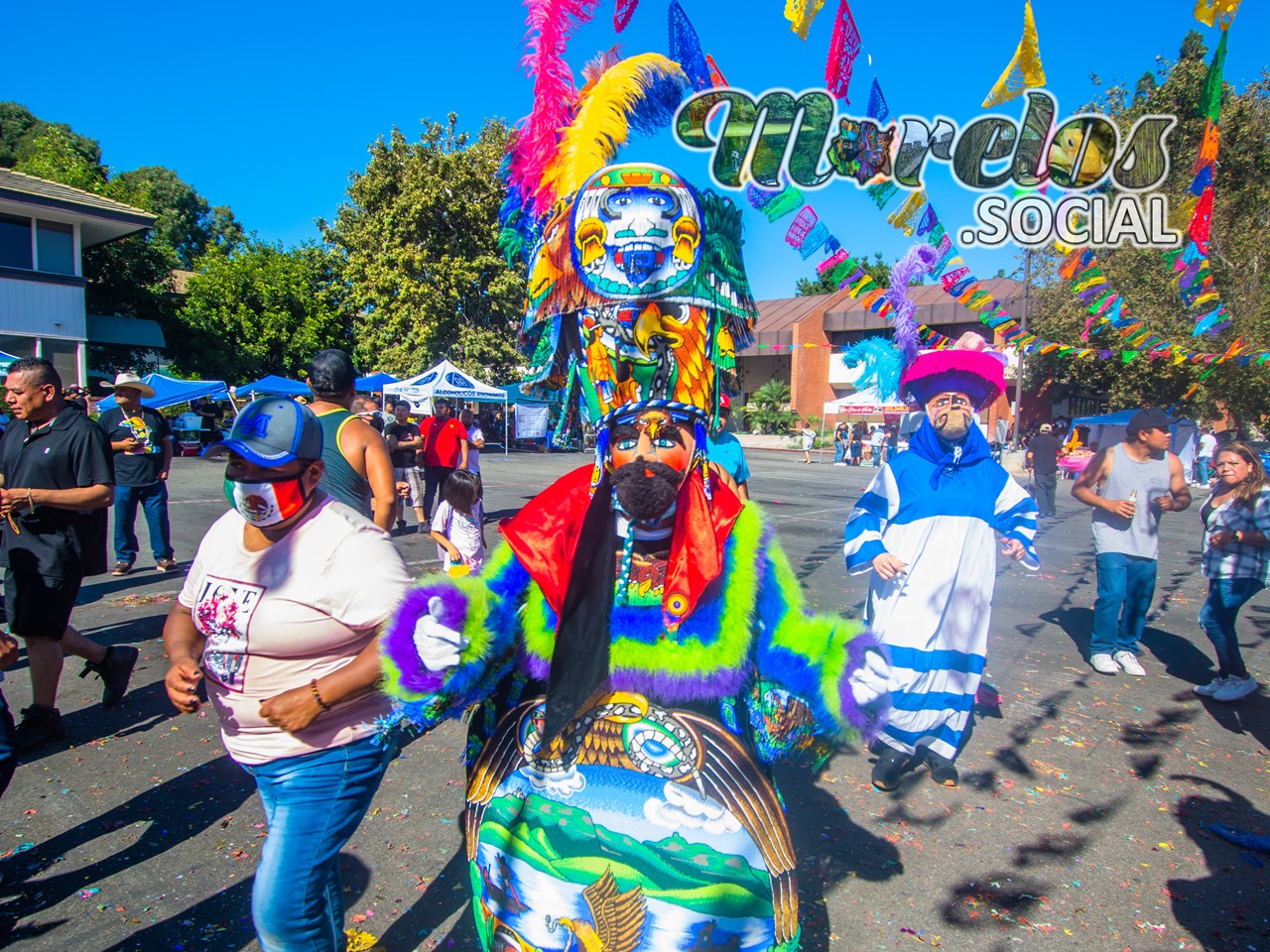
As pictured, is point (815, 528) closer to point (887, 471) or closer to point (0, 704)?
point (887, 471)

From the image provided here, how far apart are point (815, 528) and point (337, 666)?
1017 centimetres

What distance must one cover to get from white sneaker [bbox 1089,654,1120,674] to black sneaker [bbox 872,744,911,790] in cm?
254

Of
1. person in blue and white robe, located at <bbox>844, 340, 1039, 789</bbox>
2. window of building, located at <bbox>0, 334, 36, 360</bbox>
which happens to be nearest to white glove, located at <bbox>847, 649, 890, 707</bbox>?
person in blue and white robe, located at <bbox>844, 340, 1039, 789</bbox>

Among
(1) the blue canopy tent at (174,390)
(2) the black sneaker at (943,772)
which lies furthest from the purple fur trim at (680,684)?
(1) the blue canopy tent at (174,390)

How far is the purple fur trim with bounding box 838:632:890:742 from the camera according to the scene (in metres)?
1.87

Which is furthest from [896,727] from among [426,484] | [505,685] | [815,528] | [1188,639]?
[815,528]

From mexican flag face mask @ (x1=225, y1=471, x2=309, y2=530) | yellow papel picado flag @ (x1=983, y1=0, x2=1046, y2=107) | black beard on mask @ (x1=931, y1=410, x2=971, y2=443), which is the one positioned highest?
yellow papel picado flag @ (x1=983, y1=0, x2=1046, y2=107)

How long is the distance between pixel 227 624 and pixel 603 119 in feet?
6.87

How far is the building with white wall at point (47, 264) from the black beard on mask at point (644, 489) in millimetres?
22884

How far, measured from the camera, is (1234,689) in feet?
15.5

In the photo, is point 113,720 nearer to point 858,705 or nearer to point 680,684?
point 680,684

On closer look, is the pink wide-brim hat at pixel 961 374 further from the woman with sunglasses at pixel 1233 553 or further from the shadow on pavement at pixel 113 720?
the shadow on pavement at pixel 113 720

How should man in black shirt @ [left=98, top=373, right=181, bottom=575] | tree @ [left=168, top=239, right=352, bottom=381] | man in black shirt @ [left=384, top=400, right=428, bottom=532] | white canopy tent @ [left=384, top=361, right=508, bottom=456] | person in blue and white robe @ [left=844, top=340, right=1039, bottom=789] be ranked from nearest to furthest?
person in blue and white robe @ [left=844, top=340, right=1039, bottom=789] < man in black shirt @ [left=98, top=373, right=181, bottom=575] < man in black shirt @ [left=384, top=400, right=428, bottom=532] < white canopy tent @ [left=384, top=361, right=508, bottom=456] < tree @ [left=168, top=239, right=352, bottom=381]

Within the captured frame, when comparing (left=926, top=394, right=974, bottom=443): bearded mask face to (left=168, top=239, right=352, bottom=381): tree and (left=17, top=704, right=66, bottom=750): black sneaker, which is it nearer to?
(left=17, top=704, right=66, bottom=750): black sneaker
